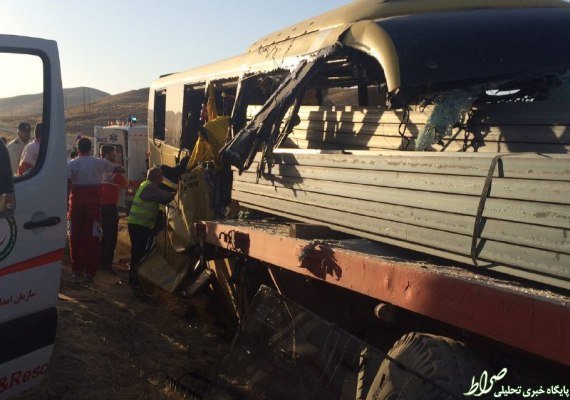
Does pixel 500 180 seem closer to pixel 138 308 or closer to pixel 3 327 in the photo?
pixel 3 327

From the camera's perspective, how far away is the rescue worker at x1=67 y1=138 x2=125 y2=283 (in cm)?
707

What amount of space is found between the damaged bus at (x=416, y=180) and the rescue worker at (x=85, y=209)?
6.50 ft

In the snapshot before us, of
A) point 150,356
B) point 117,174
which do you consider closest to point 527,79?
point 150,356

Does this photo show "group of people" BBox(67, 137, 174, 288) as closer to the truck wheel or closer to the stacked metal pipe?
the stacked metal pipe

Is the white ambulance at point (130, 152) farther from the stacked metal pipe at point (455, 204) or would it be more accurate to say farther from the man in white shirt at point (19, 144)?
the stacked metal pipe at point (455, 204)

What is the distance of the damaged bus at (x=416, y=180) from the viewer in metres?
2.41

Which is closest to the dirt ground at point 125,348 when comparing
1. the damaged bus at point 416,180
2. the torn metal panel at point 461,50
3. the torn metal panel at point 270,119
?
the damaged bus at point 416,180

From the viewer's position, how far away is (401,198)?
3.07m

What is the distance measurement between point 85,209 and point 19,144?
221 cm

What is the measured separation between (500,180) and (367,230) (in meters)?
0.98

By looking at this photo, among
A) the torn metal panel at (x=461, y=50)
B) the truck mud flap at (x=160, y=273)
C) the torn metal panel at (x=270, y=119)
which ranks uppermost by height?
the torn metal panel at (x=461, y=50)

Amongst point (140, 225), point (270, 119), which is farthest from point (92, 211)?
point (270, 119)

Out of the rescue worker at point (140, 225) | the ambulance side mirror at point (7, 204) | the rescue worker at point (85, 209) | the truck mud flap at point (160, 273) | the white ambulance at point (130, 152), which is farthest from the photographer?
the white ambulance at point (130, 152)

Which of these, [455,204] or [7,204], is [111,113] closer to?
[7,204]
